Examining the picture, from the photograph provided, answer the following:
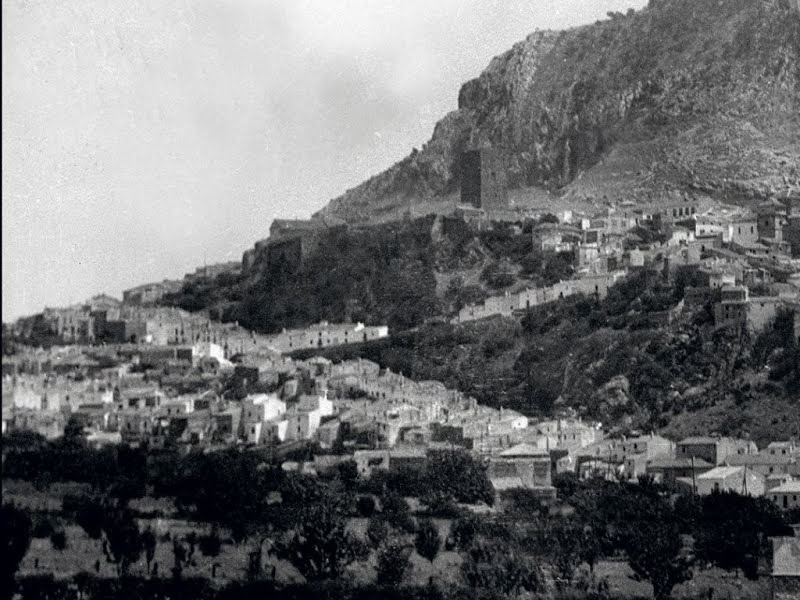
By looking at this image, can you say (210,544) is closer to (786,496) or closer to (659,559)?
(659,559)

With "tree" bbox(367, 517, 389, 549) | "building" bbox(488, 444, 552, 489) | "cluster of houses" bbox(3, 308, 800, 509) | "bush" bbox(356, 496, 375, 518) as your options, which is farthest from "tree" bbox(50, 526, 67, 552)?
"building" bbox(488, 444, 552, 489)

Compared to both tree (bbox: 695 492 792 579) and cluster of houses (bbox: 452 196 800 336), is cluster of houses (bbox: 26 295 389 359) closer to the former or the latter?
cluster of houses (bbox: 452 196 800 336)

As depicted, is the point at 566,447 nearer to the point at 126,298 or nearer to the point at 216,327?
the point at 216,327

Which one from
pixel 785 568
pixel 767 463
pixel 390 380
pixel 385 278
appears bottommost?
pixel 785 568

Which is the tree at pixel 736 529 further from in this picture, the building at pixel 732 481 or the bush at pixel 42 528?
the bush at pixel 42 528

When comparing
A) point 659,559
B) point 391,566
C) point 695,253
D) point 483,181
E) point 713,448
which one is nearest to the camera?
point 391,566

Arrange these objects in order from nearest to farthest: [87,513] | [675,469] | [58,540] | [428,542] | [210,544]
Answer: [58,540] < [87,513] < [210,544] < [428,542] < [675,469]

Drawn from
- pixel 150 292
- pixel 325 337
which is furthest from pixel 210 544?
pixel 150 292
